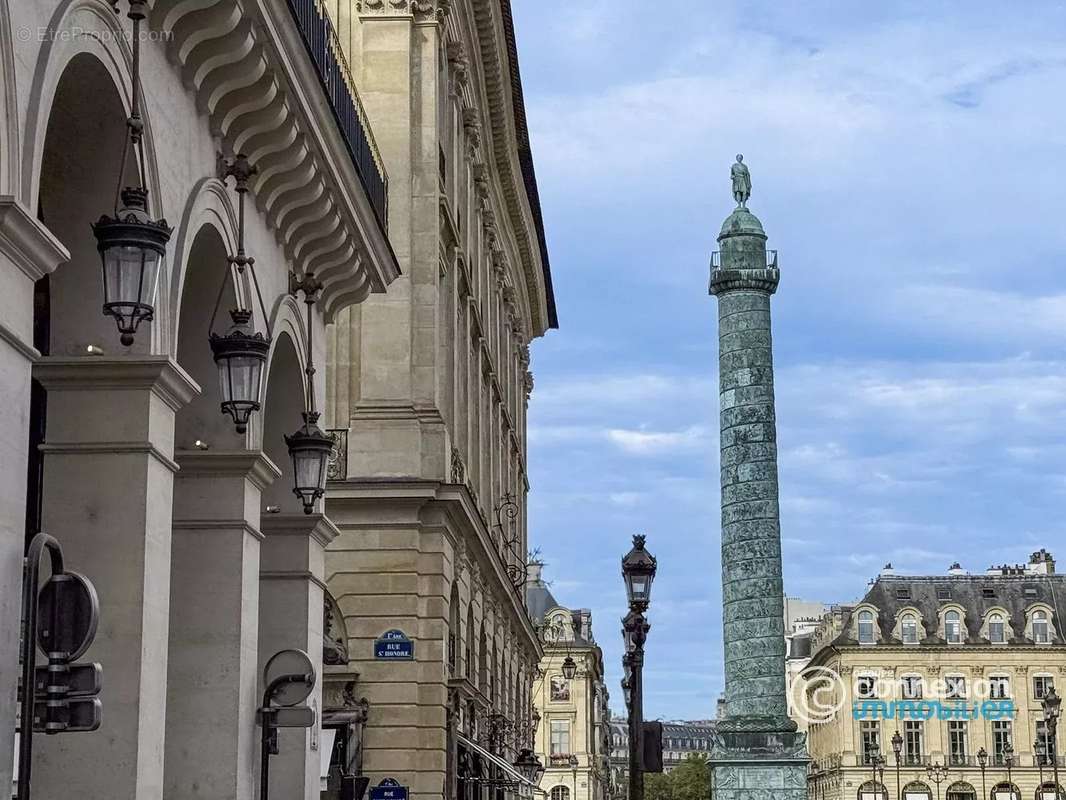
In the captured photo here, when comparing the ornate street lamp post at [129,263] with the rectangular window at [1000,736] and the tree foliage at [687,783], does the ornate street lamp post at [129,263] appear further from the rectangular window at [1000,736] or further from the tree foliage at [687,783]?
the tree foliage at [687,783]

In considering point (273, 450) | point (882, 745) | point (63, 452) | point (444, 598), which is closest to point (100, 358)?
point (63, 452)

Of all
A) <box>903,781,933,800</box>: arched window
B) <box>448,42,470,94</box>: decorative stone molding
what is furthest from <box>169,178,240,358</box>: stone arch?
<box>903,781,933,800</box>: arched window

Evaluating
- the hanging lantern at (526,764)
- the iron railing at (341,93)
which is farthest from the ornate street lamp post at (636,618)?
the hanging lantern at (526,764)

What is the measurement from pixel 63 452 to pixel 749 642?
50049mm

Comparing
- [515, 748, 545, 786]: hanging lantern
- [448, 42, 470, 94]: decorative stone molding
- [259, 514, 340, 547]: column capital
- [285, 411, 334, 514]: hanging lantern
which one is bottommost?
[515, 748, 545, 786]: hanging lantern

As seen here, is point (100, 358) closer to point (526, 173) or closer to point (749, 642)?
point (526, 173)

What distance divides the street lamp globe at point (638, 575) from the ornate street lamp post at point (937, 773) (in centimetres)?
9017

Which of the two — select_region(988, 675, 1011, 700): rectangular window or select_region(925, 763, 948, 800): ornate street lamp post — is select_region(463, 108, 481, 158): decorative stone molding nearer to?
select_region(925, 763, 948, 800): ornate street lamp post

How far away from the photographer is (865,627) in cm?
10912

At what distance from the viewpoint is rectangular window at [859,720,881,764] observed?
10619cm

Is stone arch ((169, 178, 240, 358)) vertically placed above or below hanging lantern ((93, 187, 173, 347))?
above

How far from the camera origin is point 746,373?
201 ft

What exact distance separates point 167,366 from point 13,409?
2136mm

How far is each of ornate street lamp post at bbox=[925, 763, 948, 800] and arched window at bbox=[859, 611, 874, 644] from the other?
8.02 metres
